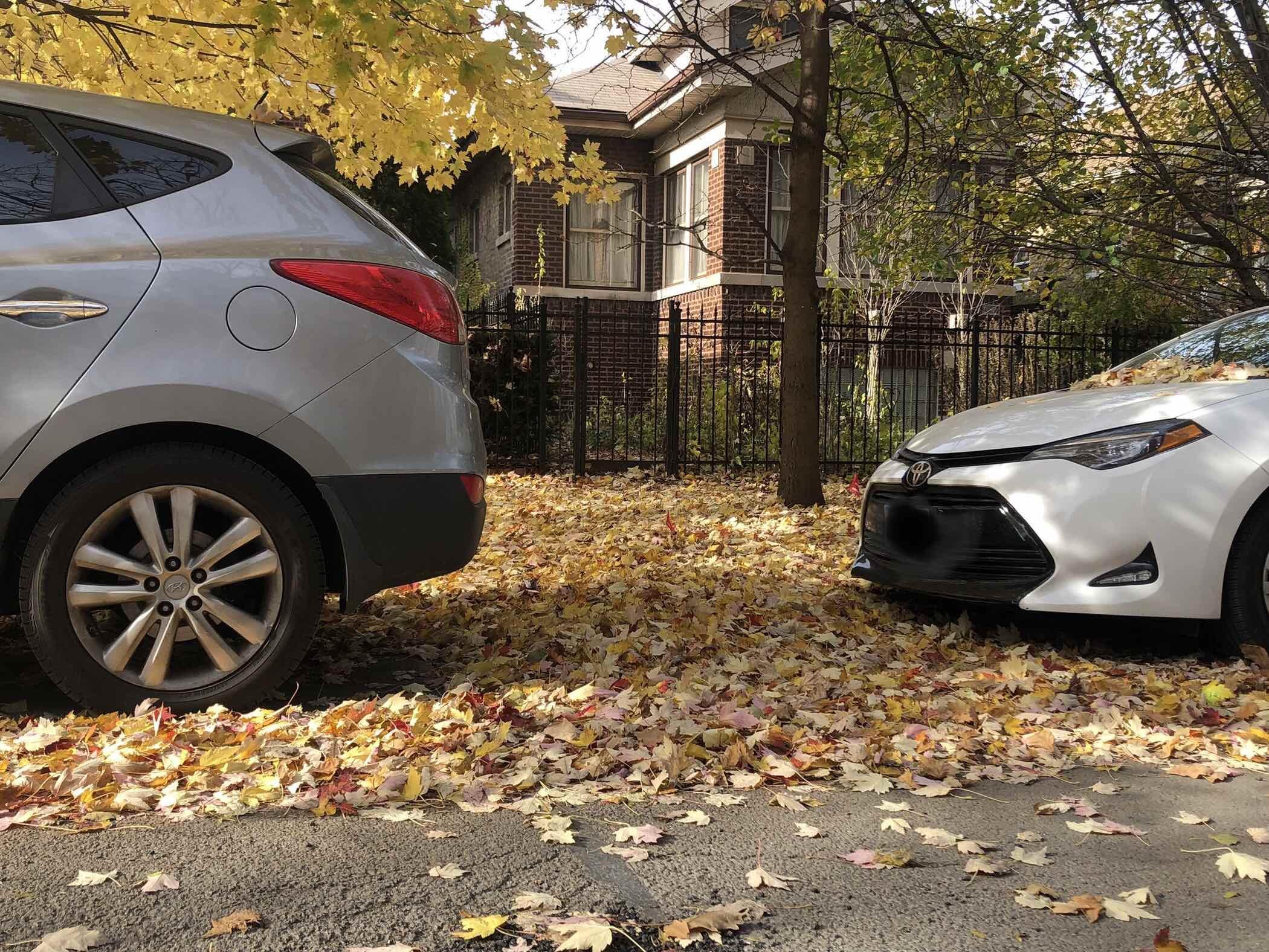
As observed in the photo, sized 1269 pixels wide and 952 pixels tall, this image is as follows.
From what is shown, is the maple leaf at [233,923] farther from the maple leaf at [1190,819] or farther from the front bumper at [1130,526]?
the front bumper at [1130,526]

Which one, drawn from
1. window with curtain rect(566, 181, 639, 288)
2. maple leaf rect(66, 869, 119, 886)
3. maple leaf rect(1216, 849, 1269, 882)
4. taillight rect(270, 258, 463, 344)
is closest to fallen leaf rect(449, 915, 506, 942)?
maple leaf rect(66, 869, 119, 886)

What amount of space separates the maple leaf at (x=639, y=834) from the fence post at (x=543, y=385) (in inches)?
353

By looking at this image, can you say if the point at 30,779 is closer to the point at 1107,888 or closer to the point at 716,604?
the point at 1107,888

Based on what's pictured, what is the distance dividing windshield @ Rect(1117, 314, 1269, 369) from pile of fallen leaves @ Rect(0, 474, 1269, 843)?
143 cm

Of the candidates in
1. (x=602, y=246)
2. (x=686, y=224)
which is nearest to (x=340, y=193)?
(x=686, y=224)

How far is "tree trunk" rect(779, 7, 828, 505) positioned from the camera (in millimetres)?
8625

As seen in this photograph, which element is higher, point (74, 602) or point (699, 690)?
point (74, 602)

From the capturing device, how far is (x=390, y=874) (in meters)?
2.42

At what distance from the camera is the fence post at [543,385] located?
38.0ft

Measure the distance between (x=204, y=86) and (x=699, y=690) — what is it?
18.7 feet

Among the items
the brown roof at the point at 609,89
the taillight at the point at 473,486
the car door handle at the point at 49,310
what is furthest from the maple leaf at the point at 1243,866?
Answer: the brown roof at the point at 609,89

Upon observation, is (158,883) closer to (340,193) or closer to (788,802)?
(788,802)

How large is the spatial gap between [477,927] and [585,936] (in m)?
0.22

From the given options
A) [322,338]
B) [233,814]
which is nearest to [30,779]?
[233,814]
